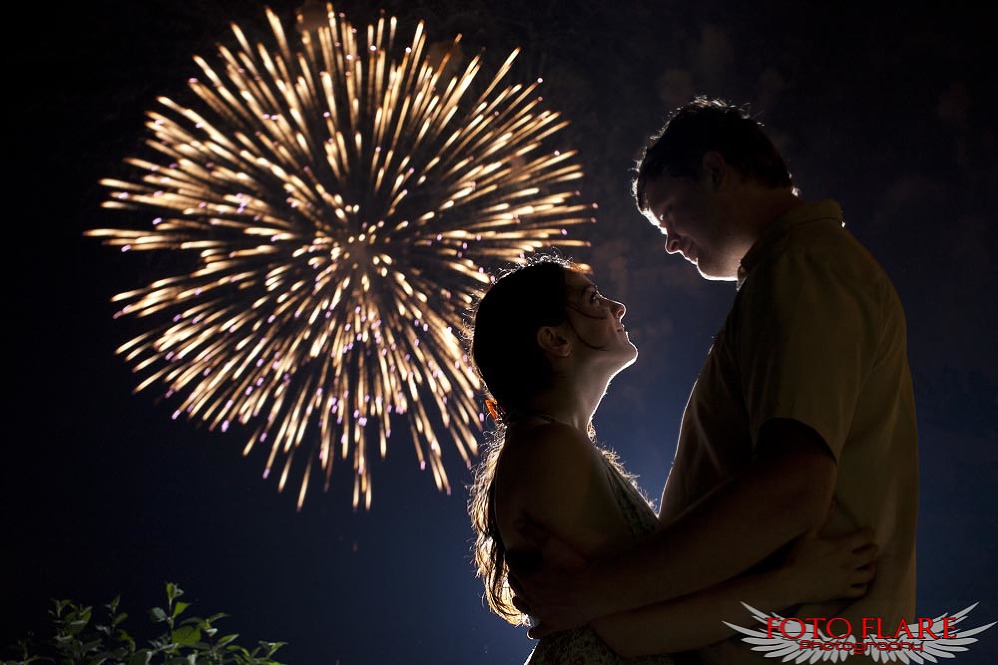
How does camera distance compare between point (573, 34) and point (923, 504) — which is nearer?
point (923, 504)

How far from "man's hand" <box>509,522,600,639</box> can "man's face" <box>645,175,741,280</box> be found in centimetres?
53

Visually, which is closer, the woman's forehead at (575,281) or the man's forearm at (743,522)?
the man's forearm at (743,522)

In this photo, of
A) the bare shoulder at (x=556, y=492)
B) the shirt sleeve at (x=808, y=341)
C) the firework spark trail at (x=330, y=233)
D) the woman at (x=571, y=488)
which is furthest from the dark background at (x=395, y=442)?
the shirt sleeve at (x=808, y=341)

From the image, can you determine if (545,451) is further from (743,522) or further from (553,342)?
(743,522)

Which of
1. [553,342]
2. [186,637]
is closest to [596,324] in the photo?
[553,342]

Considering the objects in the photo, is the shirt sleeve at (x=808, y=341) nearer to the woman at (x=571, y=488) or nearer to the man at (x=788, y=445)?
the man at (x=788, y=445)

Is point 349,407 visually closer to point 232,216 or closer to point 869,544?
point 232,216

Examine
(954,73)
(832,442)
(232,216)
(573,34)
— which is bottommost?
(832,442)

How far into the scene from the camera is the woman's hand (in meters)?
0.97

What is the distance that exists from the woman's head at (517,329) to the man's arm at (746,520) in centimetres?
51

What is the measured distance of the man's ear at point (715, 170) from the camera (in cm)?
132

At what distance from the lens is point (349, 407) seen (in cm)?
480

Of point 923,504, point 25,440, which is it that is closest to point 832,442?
point 923,504

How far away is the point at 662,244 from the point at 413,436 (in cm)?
197
